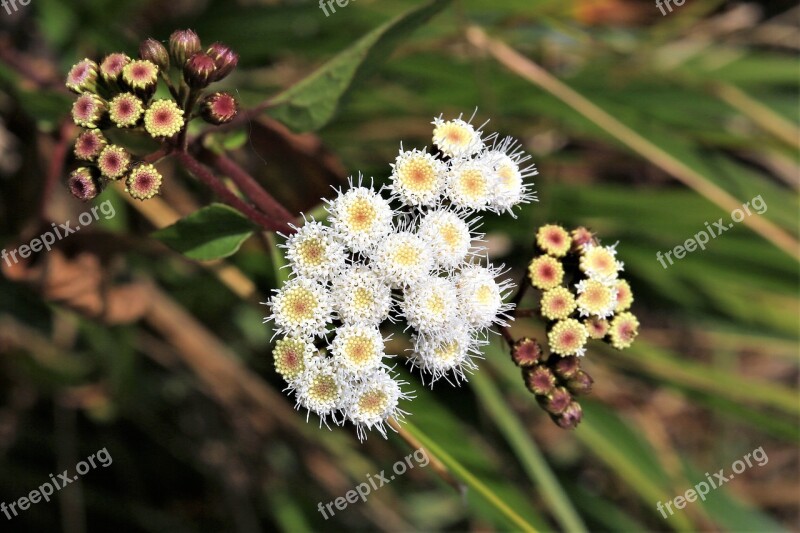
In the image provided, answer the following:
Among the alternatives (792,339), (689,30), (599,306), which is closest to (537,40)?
(689,30)

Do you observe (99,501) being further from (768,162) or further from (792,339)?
(768,162)

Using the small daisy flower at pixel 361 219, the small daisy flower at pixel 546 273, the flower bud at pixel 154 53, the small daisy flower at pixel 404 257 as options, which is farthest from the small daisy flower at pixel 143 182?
the small daisy flower at pixel 546 273

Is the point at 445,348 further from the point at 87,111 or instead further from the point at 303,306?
the point at 87,111

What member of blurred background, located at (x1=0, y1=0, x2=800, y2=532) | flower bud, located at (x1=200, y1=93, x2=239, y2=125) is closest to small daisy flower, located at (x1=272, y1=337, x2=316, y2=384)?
flower bud, located at (x1=200, y1=93, x2=239, y2=125)

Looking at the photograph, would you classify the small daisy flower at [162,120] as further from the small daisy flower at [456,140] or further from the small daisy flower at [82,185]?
the small daisy flower at [456,140]
